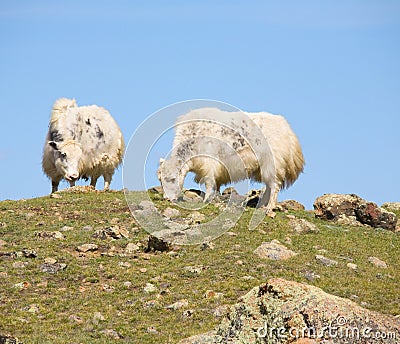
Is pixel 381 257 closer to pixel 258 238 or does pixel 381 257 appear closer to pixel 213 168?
pixel 258 238

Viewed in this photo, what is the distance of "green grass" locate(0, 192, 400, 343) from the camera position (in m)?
13.5

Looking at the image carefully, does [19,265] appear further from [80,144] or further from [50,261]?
[80,144]

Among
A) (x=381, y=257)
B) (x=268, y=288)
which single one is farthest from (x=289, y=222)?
(x=268, y=288)

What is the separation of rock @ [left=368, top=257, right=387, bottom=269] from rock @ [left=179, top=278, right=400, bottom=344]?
8747 mm

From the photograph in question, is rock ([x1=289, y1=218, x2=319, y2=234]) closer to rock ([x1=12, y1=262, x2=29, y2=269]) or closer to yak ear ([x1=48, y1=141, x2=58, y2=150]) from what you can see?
rock ([x1=12, y1=262, x2=29, y2=269])

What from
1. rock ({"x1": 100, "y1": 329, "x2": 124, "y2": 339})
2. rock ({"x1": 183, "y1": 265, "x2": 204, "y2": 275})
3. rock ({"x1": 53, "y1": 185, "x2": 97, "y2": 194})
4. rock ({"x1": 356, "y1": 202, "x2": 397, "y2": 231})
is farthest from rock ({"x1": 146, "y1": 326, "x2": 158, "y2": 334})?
rock ({"x1": 53, "y1": 185, "x2": 97, "y2": 194})

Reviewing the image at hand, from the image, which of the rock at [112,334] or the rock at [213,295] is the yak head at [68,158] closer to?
the rock at [213,295]

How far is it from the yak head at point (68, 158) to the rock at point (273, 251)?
32.7 feet

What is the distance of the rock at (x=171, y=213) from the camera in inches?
834

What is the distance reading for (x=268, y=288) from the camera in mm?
9750

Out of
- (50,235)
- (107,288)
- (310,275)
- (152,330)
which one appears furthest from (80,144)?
(152,330)

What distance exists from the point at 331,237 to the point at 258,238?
7.33 ft

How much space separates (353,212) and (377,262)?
553 cm

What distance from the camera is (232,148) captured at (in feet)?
82.0
